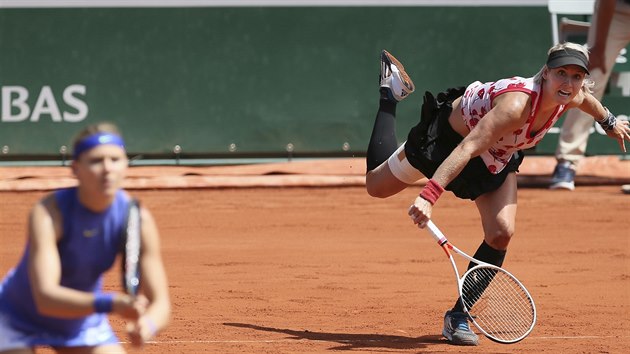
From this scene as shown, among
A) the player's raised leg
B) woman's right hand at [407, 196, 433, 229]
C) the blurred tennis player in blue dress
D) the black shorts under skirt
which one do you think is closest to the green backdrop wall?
the player's raised leg

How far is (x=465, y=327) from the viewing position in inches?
250

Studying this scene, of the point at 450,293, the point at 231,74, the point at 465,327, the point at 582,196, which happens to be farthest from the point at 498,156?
the point at 231,74

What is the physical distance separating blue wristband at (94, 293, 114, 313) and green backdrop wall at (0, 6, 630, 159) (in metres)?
9.69

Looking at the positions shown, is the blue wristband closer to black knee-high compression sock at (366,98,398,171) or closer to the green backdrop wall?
black knee-high compression sock at (366,98,398,171)

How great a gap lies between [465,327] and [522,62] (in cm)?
755

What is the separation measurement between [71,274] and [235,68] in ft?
31.2

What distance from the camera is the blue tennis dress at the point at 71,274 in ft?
12.5

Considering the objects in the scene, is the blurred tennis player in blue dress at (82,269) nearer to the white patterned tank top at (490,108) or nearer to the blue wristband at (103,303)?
the blue wristband at (103,303)

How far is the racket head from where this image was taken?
6.13 metres

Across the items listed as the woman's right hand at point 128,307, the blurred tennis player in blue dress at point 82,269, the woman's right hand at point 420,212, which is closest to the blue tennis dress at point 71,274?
the blurred tennis player in blue dress at point 82,269

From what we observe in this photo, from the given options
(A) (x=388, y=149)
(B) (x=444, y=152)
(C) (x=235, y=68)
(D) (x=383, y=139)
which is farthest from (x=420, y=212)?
(C) (x=235, y=68)

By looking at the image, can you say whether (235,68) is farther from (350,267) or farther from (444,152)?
(444,152)

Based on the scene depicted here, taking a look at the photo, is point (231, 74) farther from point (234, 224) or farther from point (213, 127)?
point (234, 224)

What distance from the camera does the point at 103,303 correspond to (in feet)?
11.8
